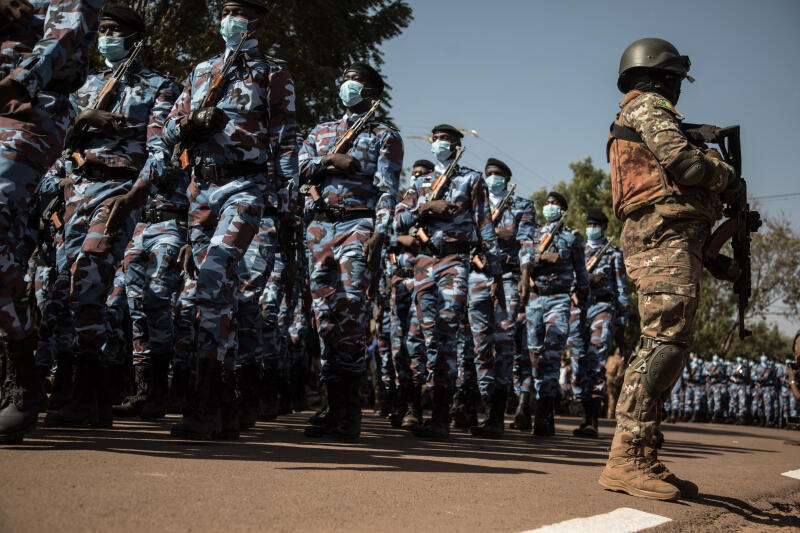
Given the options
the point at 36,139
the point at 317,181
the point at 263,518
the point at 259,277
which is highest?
the point at 317,181

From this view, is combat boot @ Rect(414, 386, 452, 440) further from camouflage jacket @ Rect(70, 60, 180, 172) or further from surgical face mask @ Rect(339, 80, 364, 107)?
camouflage jacket @ Rect(70, 60, 180, 172)

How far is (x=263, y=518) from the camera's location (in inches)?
101

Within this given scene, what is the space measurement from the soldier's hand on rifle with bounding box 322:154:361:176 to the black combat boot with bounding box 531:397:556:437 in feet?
13.4

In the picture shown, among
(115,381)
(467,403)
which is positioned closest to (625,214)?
(115,381)

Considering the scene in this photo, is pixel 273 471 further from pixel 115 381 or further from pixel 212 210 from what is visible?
pixel 115 381

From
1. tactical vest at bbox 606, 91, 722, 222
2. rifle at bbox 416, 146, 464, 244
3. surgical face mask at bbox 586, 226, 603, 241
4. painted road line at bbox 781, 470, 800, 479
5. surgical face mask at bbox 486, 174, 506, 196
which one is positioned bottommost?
painted road line at bbox 781, 470, 800, 479

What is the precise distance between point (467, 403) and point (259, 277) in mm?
4405

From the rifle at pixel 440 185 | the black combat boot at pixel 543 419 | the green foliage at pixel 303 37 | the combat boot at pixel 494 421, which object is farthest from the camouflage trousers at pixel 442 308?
the green foliage at pixel 303 37

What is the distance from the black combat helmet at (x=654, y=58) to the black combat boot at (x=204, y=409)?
318 centimetres

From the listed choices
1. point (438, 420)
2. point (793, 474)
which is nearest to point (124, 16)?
point (438, 420)

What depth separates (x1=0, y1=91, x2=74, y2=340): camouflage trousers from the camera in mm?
3760

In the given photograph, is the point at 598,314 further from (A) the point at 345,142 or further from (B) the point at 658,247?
(B) the point at 658,247

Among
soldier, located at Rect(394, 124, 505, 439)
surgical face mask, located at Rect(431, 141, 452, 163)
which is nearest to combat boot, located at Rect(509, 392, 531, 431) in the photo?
soldier, located at Rect(394, 124, 505, 439)

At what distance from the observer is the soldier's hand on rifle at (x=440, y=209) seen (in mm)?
7258
